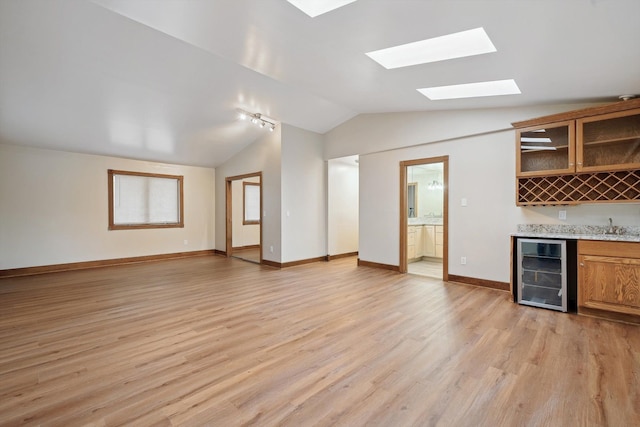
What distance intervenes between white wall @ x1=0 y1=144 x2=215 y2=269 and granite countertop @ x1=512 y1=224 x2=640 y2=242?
24.9 feet

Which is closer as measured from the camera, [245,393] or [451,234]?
[245,393]

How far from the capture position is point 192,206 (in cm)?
793

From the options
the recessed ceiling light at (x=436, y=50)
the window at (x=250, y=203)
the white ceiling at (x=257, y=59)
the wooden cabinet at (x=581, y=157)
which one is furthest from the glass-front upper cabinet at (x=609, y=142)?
the window at (x=250, y=203)

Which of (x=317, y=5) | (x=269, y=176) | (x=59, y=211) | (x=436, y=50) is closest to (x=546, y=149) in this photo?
(x=436, y=50)

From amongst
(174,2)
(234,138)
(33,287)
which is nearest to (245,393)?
(174,2)

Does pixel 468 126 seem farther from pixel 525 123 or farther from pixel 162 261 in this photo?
pixel 162 261

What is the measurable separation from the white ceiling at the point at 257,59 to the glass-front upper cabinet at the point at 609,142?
1.04 ft

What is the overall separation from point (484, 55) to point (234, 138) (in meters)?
5.17

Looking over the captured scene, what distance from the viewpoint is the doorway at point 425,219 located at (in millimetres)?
5062

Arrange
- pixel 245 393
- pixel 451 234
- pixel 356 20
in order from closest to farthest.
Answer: pixel 245 393 < pixel 356 20 < pixel 451 234

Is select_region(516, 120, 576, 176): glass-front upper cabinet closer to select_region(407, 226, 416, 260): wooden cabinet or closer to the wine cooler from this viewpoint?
the wine cooler

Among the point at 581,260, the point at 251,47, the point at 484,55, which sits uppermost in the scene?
the point at 251,47

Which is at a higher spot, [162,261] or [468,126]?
[468,126]

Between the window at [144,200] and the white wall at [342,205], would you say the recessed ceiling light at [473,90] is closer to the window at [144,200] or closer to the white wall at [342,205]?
the white wall at [342,205]
